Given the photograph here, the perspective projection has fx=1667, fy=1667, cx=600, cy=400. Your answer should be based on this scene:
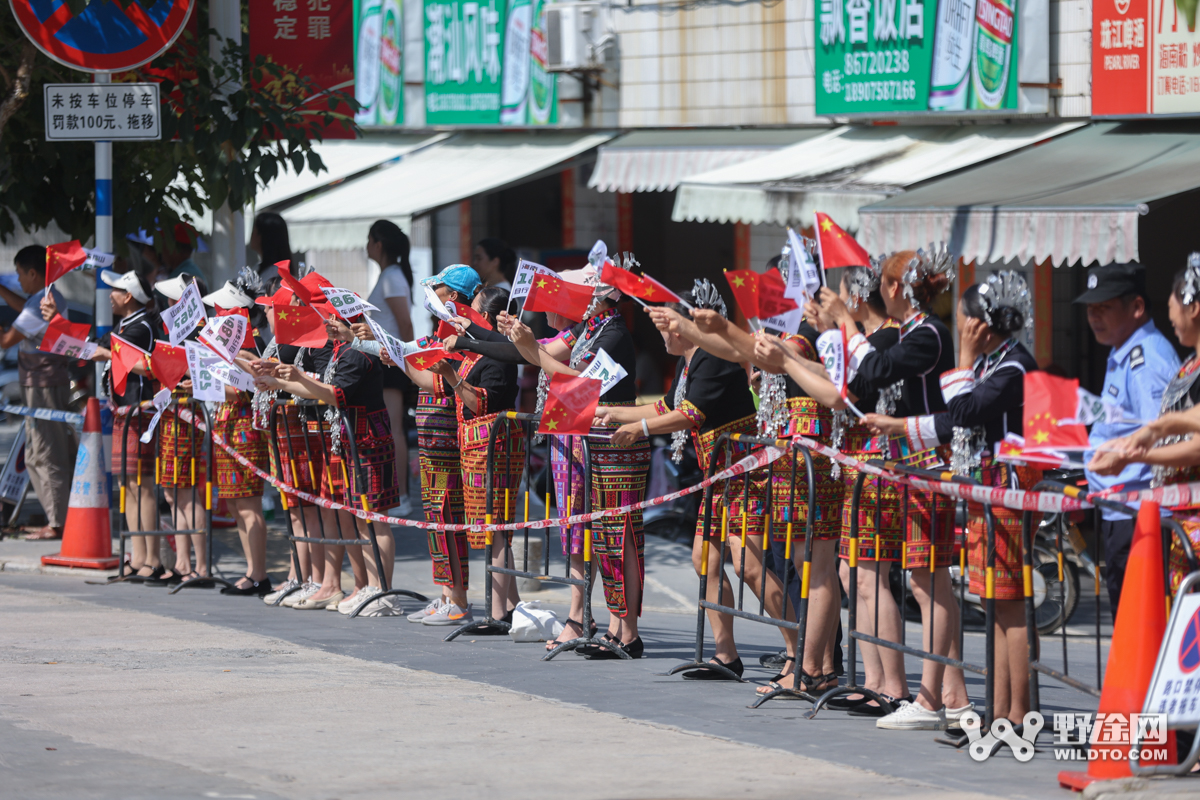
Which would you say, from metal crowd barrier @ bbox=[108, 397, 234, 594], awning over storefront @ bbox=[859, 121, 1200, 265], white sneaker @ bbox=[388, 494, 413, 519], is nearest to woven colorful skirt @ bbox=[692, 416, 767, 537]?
metal crowd barrier @ bbox=[108, 397, 234, 594]

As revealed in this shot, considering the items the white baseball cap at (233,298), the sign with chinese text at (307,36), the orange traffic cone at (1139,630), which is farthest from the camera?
the sign with chinese text at (307,36)

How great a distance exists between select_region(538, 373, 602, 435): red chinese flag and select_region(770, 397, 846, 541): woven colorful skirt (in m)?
0.92

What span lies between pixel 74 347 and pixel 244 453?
1.63 meters

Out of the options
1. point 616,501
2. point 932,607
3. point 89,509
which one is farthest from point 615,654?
point 89,509

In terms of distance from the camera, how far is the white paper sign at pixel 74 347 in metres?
10.9

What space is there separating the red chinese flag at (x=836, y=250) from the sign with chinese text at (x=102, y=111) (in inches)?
227

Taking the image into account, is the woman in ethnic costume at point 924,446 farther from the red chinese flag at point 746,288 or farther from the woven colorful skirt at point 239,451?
the woven colorful skirt at point 239,451

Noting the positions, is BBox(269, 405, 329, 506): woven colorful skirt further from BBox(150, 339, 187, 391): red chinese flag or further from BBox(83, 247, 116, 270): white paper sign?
BBox(83, 247, 116, 270): white paper sign

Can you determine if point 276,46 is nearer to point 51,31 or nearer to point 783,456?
point 51,31

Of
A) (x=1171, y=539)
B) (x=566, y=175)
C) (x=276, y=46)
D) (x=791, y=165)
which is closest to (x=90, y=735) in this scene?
(x=1171, y=539)

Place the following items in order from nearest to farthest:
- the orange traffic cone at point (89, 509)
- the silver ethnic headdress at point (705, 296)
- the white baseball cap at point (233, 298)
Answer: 1. the silver ethnic headdress at point (705, 296)
2. the white baseball cap at point (233, 298)
3. the orange traffic cone at point (89, 509)

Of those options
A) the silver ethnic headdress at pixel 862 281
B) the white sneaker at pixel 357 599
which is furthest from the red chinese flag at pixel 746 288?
the white sneaker at pixel 357 599

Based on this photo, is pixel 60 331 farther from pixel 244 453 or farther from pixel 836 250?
pixel 836 250

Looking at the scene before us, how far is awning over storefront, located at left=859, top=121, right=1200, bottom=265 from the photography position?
37.4 ft
